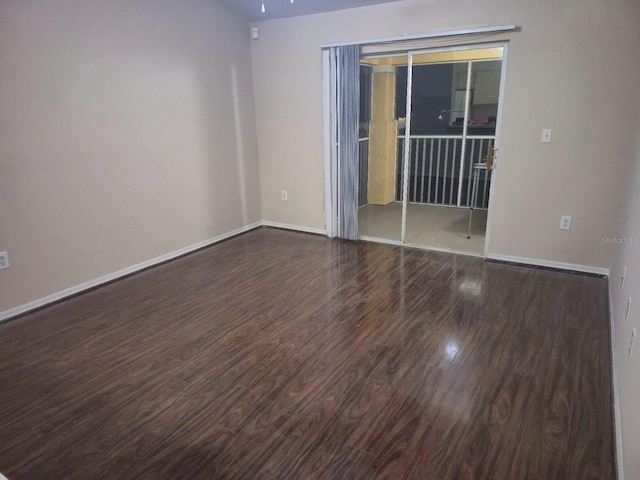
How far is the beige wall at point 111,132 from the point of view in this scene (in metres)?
2.91

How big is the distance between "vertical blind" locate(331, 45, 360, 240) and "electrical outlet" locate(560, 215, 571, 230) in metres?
1.98

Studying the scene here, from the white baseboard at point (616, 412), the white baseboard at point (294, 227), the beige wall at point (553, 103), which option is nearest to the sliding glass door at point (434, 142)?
the white baseboard at point (294, 227)

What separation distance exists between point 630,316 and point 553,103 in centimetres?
209

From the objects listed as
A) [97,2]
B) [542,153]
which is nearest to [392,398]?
[542,153]

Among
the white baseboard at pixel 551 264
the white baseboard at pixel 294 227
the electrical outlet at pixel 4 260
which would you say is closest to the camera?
the electrical outlet at pixel 4 260

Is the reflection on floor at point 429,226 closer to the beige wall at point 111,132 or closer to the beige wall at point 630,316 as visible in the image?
the beige wall at point 630,316

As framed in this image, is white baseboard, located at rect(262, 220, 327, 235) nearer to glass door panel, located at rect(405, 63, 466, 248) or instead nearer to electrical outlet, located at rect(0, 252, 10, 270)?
glass door panel, located at rect(405, 63, 466, 248)

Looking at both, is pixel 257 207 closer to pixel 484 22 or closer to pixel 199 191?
pixel 199 191

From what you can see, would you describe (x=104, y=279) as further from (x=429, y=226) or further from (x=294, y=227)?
(x=429, y=226)

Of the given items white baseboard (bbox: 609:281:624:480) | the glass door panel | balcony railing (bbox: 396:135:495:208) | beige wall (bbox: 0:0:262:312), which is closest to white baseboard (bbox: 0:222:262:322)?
beige wall (bbox: 0:0:262:312)

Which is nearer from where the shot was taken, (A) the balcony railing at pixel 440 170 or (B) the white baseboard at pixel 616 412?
(B) the white baseboard at pixel 616 412

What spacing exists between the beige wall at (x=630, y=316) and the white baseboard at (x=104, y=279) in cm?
363

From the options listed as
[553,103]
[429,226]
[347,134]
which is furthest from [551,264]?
[347,134]

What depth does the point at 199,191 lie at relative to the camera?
441 cm
